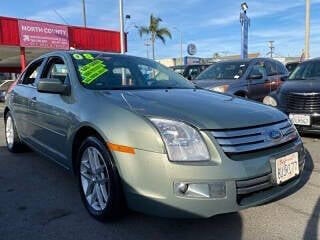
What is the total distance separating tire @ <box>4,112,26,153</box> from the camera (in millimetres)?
6302

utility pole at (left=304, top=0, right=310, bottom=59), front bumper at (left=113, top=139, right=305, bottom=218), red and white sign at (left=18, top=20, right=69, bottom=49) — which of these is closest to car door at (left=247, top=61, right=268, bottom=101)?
front bumper at (left=113, top=139, right=305, bottom=218)

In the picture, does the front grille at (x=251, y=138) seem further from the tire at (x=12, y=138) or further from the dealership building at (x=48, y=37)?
the dealership building at (x=48, y=37)

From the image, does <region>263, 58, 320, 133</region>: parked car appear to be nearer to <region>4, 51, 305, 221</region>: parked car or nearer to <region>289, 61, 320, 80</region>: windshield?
<region>289, 61, 320, 80</region>: windshield

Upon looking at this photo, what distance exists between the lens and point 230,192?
3.01 m

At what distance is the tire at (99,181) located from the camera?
3.37 m

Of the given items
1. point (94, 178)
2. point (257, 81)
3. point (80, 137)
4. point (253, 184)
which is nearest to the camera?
point (253, 184)

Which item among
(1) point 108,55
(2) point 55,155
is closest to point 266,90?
(1) point 108,55

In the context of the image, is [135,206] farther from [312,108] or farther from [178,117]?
[312,108]

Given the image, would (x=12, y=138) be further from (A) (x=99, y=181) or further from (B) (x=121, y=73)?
(A) (x=99, y=181)

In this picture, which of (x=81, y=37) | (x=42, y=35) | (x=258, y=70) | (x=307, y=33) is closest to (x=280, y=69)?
(x=258, y=70)

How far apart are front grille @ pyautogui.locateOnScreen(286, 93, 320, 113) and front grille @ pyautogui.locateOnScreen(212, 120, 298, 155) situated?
359 cm

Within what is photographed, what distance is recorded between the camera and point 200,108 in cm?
346

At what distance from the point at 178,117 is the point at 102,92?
1001mm

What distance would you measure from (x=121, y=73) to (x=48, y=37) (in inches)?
782
